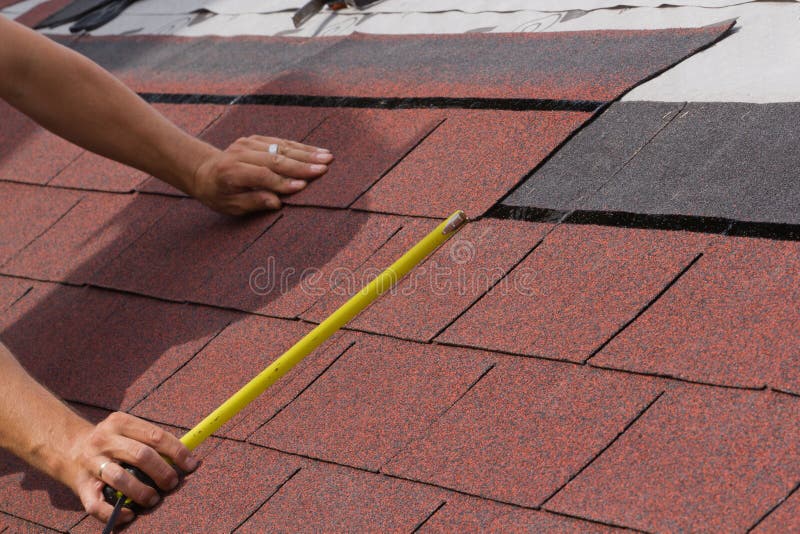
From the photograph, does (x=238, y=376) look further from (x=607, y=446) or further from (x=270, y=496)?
(x=607, y=446)

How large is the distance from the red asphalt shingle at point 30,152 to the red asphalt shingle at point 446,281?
164 centimetres

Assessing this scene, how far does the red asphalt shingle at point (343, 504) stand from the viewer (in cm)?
158

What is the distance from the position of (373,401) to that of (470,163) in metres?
0.74

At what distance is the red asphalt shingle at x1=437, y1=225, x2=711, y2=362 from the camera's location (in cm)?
173

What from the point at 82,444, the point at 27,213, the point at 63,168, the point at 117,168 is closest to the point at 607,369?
the point at 82,444

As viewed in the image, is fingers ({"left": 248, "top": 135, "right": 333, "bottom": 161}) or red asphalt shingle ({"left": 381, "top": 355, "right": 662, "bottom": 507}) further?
fingers ({"left": 248, "top": 135, "right": 333, "bottom": 161})

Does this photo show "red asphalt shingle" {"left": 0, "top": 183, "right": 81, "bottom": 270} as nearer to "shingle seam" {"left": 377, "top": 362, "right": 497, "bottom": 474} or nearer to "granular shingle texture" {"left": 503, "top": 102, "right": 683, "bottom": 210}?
"granular shingle texture" {"left": 503, "top": 102, "right": 683, "bottom": 210}

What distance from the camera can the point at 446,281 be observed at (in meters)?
2.01

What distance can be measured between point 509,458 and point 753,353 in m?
0.42

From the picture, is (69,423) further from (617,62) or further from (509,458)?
(617,62)

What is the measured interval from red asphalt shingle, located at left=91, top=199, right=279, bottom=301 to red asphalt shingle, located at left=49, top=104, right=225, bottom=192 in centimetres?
31

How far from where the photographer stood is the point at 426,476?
1.62 metres

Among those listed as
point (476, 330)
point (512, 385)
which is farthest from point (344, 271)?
point (512, 385)

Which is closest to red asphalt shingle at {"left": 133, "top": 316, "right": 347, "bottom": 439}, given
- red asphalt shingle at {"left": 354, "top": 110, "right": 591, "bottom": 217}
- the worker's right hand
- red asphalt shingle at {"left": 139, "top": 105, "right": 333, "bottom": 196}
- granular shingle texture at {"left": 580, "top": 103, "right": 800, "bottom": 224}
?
the worker's right hand
